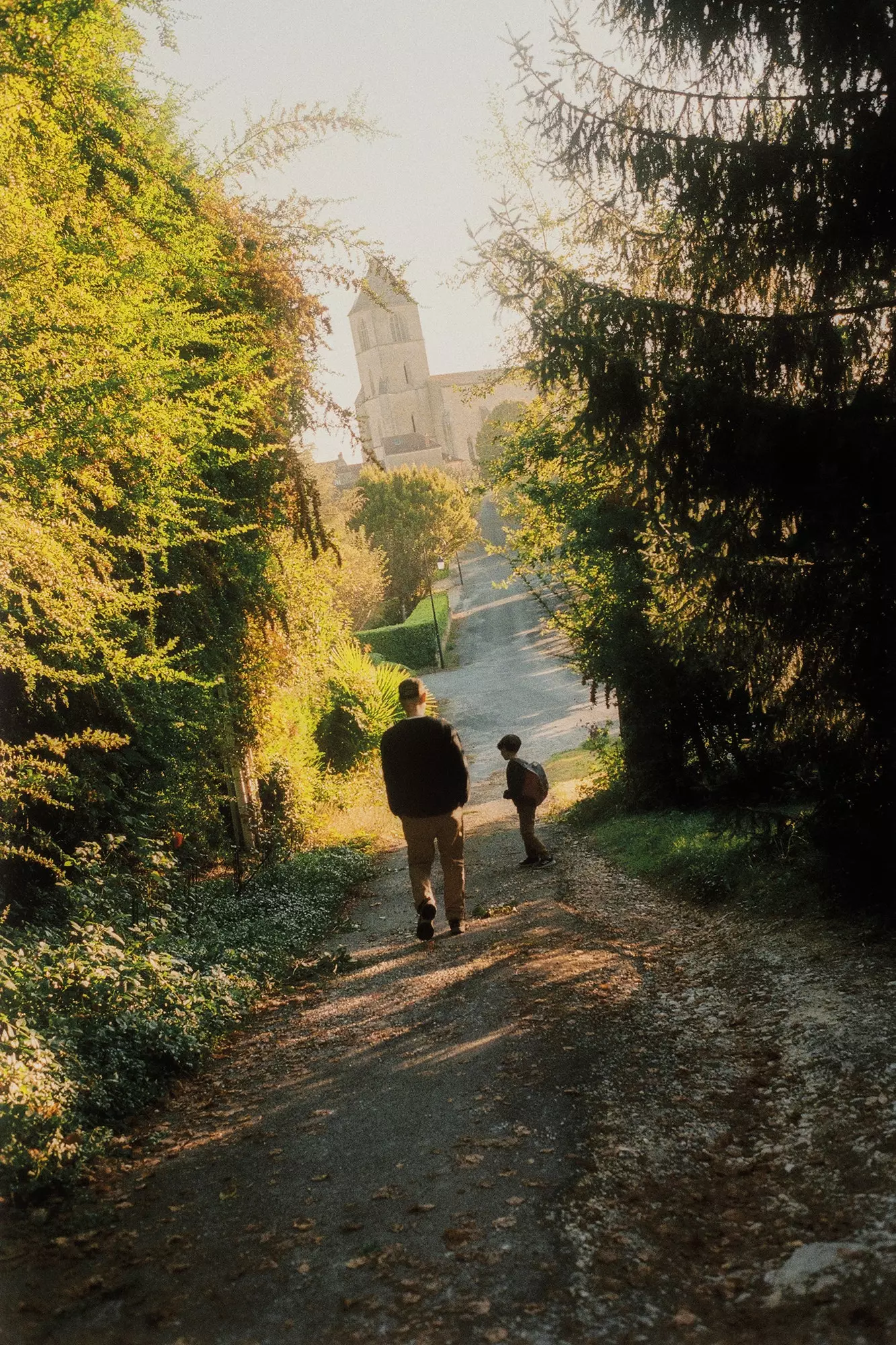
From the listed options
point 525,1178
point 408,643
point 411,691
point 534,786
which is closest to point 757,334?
point 411,691

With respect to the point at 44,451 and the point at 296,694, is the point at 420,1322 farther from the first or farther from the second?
the point at 296,694

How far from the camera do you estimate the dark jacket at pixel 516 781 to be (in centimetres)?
1174

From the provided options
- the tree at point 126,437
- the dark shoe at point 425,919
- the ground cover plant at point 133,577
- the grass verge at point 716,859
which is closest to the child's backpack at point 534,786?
the grass verge at point 716,859

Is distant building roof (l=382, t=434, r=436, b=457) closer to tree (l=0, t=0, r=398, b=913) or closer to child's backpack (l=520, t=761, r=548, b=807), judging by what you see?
tree (l=0, t=0, r=398, b=913)

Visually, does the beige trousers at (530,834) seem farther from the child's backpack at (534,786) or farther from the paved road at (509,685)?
the paved road at (509,685)

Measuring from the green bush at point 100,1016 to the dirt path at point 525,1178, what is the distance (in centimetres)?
23

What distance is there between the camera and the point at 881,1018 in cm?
481

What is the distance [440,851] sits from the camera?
815cm

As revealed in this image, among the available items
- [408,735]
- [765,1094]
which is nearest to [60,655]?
[408,735]

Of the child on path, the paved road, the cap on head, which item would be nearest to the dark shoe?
the cap on head

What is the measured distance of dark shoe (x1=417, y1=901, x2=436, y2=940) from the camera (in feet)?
26.5

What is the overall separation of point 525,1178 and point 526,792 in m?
7.94

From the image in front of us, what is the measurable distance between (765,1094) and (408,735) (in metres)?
4.06

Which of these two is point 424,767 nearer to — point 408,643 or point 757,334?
point 757,334
